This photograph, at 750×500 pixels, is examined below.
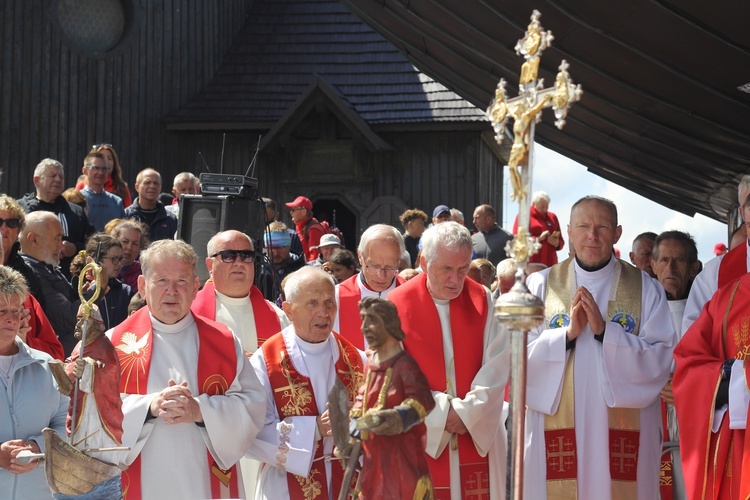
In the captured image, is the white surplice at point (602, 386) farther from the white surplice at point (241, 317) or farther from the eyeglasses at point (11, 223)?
the eyeglasses at point (11, 223)

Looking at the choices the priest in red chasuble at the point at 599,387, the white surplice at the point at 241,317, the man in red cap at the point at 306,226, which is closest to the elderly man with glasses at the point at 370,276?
the white surplice at the point at 241,317

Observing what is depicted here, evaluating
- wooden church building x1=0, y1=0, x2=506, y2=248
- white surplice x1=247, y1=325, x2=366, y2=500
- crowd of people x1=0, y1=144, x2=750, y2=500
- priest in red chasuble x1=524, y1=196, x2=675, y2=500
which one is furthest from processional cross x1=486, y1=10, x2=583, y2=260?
wooden church building x1=0, y1=0, x2=506, y2=248

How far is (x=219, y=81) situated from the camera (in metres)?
23.3

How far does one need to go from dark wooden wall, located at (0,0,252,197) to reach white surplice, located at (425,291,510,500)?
1356 centimetres

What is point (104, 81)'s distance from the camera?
67.4 ft

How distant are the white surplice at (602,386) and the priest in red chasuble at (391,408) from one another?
7.69 ft

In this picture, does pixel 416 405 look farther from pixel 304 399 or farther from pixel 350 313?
pixel 350 313

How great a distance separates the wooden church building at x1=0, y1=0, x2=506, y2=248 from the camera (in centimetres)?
2052

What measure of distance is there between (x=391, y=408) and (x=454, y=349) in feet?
7.01

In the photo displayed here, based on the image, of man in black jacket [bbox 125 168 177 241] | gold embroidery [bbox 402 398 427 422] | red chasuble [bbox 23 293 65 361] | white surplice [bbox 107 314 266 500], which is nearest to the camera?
gold embroidery [bbox 402 398 427 422]

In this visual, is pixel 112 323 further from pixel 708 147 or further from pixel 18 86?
pixel 18 86

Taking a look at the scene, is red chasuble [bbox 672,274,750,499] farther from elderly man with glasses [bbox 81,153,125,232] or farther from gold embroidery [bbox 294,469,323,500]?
elderly man with glasses [bbox 81,153,125,232]

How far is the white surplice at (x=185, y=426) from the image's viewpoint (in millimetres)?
5469

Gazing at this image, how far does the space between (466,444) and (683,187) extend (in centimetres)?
1125
